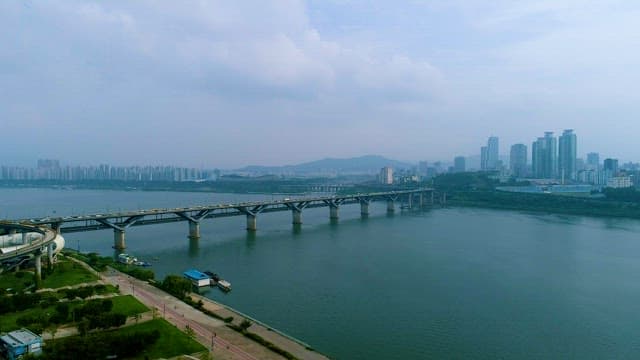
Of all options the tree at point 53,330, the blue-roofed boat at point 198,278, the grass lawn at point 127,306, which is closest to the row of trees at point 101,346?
the tree at point 53,330

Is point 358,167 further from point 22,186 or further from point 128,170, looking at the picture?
point 22,186

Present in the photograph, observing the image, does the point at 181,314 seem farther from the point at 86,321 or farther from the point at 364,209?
the point at 364,209

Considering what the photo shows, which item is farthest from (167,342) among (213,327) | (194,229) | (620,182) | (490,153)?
(490,153)

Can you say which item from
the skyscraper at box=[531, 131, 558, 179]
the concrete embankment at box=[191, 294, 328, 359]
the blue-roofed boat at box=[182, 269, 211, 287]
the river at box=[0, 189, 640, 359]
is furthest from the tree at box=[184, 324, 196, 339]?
the skyscraper at box=[531, 131, 558, 179]

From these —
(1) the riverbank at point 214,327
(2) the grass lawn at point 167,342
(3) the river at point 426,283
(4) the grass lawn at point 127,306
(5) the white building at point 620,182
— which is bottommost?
(3) the river at point 426,283

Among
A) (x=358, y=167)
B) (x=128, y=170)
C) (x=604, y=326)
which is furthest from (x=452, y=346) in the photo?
(x=358, y=167)

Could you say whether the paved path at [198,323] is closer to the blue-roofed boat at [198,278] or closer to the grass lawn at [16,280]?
the blue-roofed boat at [198,278]
